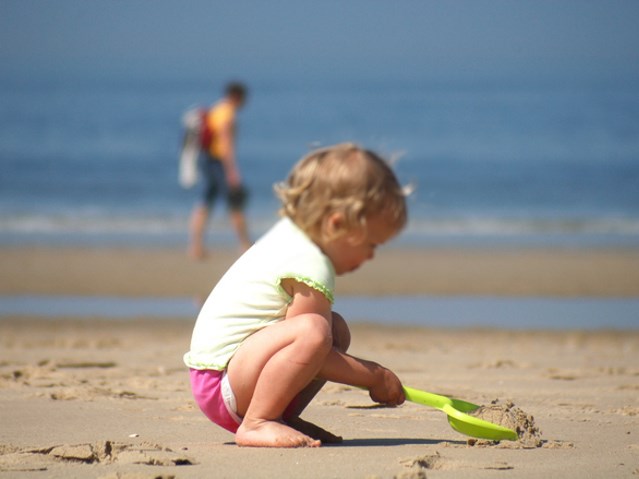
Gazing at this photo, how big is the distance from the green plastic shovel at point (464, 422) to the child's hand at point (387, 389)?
0.04m

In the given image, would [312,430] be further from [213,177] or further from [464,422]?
[213,177]

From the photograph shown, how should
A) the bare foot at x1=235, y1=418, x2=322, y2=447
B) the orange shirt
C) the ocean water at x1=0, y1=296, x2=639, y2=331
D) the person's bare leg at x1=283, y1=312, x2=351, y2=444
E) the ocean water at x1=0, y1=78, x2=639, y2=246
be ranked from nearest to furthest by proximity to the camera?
the bare foot at x1=235, y1=418, x2=322, y2=447, the person's bare leg at x1=283, y1=312, x2=351, y2=444, the ocean water at x1=0, y1=296, x2=639, y2=331, the orange shirt, the ocean water at x1=0, y1=78, x2=639, y2=246

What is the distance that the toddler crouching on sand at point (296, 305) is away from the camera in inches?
116

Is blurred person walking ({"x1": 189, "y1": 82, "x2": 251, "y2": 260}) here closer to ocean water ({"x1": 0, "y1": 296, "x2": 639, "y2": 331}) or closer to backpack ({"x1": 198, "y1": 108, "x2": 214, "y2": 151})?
backpack ({"x1": 198, "y1": 108, "x2": 214, "y2": 151})

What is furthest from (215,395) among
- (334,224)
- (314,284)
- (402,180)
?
(402,180)

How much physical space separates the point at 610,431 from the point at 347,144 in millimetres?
1415

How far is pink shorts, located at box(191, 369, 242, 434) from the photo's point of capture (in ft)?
10.3

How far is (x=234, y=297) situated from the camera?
3096 millimetres

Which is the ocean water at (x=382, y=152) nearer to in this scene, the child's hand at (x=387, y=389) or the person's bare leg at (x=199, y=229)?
the child's hand at (x=387, y=389)

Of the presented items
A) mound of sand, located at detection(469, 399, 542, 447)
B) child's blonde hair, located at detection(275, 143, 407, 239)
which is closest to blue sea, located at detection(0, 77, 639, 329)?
child's blonde hair, located at detection(275, 143, 407, 239)

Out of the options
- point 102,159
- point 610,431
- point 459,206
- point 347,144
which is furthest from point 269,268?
point 102,159

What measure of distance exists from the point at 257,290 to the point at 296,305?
0.42 ft

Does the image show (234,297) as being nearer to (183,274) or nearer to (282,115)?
(183,274)

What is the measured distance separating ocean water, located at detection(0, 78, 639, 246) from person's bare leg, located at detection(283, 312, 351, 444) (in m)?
0.51
